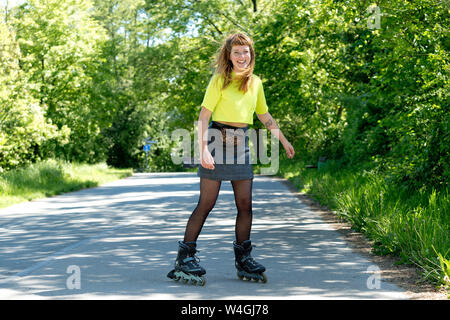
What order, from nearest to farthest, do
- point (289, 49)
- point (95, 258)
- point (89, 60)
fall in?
1. point (95, 258)
2. point (289, 49)
3. point (89, 60)

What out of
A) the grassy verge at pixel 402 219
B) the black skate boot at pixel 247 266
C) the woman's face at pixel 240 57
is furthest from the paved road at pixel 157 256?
the woman's face at pixel 240 57

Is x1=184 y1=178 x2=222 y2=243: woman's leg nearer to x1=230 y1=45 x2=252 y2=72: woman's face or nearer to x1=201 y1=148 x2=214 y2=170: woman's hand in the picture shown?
x1=201 y1=148 x2=214 y2=170: woman's hand

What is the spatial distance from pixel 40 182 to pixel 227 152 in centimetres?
1531

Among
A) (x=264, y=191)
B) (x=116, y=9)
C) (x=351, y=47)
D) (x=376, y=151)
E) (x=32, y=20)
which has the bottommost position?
(x=264, y=191)

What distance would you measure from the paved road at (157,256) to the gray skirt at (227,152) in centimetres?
91

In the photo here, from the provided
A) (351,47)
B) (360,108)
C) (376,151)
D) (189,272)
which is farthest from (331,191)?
(189,272)

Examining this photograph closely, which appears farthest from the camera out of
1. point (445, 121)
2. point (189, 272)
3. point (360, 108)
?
point (360, 108)

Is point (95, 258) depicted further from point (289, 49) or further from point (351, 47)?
point (289, 49)

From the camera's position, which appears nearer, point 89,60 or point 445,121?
point 445,121

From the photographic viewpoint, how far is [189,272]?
223 inches

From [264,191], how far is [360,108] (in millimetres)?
4573

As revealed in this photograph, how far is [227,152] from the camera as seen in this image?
5.73 m

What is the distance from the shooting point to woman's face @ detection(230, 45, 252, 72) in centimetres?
569

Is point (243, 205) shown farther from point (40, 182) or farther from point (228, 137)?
point (40, 182)
